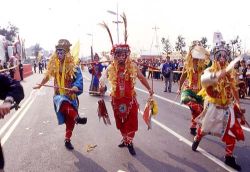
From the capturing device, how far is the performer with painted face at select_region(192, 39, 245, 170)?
6273 millimetres

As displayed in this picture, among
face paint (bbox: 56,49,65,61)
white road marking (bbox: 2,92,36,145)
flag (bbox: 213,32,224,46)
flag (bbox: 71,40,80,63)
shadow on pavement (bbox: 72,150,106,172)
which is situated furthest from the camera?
white road marking (bbox: 2,92,36,145)

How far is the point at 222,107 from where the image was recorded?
6445 millimetres

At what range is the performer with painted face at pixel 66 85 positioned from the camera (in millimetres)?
7383

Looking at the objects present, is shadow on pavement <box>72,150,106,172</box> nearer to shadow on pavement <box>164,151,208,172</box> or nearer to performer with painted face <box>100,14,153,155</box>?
performer with painted face <box>100,14,153,155</box>

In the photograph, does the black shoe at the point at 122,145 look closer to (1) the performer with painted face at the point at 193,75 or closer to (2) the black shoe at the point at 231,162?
(1) the performer with painted face at the point at 193,75

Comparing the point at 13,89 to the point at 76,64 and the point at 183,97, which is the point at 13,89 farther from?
the point at 183,97

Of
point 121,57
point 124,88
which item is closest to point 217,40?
point 121,57

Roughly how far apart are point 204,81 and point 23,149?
3.65m

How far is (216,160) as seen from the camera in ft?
21.2

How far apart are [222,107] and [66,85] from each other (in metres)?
2.98

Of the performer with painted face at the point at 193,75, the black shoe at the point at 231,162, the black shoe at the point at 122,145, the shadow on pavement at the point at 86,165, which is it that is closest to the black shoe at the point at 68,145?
the shadow on pavement at the point at 86,165

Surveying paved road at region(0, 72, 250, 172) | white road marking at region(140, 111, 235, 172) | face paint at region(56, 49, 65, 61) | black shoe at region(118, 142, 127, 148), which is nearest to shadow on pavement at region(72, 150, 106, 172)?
paved road at region(0, 72, 250, 172)

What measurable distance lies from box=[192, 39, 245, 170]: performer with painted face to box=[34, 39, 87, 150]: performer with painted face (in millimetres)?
2325

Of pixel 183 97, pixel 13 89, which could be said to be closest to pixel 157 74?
pixel 183 97
